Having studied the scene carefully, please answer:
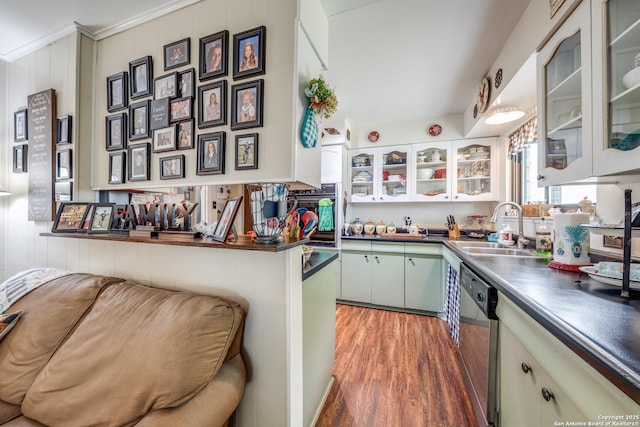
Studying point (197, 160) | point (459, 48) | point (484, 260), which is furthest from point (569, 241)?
point (197, 160)

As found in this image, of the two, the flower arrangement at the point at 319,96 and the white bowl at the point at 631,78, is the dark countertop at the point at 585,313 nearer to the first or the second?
the white bowl at the point at 631,78

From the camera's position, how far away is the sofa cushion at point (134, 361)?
82cm

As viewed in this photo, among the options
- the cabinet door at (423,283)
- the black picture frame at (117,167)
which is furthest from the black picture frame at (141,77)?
the cabinet door at (423,283)

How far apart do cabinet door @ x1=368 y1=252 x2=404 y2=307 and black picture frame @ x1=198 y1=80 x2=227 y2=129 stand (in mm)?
2347

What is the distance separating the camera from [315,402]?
4.55ft

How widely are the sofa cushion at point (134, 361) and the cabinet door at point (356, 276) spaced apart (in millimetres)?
2188

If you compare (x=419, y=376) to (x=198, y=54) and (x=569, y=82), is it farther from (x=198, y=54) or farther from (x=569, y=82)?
(x=198, y=54)

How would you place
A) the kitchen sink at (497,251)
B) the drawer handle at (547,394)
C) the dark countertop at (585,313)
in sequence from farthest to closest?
the kitchen sink at (497,251) → the drawer handle at (547,394) → the dark countertop at (585,313)

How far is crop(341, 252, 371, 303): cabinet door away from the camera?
118 inches

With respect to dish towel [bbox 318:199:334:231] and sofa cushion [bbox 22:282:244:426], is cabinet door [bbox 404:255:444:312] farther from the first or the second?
sofa cushion [bbox 22:282:244:426]

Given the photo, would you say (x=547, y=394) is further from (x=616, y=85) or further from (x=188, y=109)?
(x=188, y=109)

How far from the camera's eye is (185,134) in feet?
4.48

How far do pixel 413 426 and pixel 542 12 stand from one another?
250 centimetres

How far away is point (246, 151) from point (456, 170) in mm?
2859
